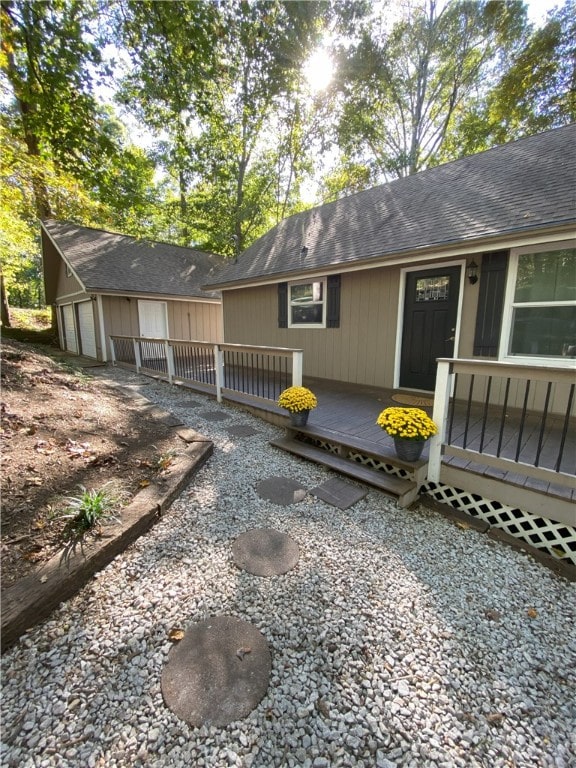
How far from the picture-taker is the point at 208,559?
226cm

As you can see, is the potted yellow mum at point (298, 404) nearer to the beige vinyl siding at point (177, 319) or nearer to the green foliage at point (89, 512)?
the green foliage at point (89, 512)

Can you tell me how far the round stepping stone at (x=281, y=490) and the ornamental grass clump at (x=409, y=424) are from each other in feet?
3.50

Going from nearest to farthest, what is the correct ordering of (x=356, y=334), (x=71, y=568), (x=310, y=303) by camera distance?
1. (x=71, y=568)
2. (x=356, y=334)
3. (x=310, y=303)

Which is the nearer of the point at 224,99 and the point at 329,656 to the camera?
the point at 329,656

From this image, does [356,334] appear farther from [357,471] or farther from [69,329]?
[69,329]

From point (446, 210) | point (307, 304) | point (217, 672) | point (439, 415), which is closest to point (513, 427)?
point (439, 415)

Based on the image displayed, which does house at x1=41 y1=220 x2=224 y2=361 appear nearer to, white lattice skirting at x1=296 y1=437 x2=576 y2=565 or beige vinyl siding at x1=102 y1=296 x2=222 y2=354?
beige vinyl siding at x1=102 y1=296 x2=222 y2=354

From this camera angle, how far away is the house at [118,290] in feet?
35.9

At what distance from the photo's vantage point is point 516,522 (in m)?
2.69

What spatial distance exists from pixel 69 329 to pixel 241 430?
12.3 metres

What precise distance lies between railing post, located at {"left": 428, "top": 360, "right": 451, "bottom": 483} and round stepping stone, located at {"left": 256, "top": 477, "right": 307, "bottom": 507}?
49.6 inches

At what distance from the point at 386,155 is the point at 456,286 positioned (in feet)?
48.4

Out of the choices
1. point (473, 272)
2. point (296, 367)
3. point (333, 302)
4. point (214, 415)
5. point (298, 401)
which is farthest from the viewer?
point (333, 302)

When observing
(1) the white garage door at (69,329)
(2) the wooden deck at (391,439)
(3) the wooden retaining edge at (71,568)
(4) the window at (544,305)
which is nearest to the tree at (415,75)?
(4) the window at (544,305)
